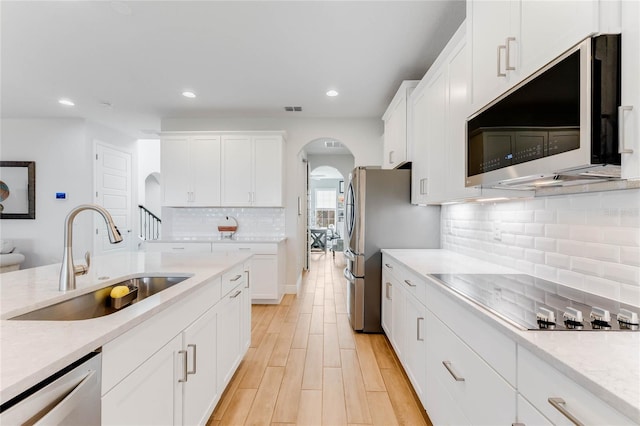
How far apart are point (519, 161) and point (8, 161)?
672 cm

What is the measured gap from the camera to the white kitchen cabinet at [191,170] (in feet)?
14.0

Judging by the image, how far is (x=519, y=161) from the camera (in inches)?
46.0

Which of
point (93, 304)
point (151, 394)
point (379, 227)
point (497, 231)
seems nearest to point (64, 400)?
point (151, 394)

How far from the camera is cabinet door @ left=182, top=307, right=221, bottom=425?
1377mm

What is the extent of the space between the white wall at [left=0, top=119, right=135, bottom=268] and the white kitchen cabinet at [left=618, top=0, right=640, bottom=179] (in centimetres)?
596

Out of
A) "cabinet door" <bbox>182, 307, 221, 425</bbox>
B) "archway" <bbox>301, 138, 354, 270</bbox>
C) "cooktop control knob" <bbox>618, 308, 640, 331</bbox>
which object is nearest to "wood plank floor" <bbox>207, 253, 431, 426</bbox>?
"cabinet door" <bbox>182, 307, 221, 425</bbox>

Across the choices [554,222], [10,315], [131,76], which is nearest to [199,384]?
[10,315]

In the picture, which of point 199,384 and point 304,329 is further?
point 304,329

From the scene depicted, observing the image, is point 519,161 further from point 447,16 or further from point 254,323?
point 254,323

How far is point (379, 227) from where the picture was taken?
9.69ft

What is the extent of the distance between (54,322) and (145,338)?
26 centimetres

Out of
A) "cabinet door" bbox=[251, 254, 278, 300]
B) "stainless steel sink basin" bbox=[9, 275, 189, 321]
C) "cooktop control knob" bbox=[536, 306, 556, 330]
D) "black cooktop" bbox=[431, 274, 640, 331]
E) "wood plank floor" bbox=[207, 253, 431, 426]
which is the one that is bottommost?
"wood plank floor" bbox=[207, 253, 431, 426]

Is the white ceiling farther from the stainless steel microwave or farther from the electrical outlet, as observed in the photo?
the electrical outlet

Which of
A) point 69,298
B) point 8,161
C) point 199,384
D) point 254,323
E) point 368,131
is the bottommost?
point 254,323
